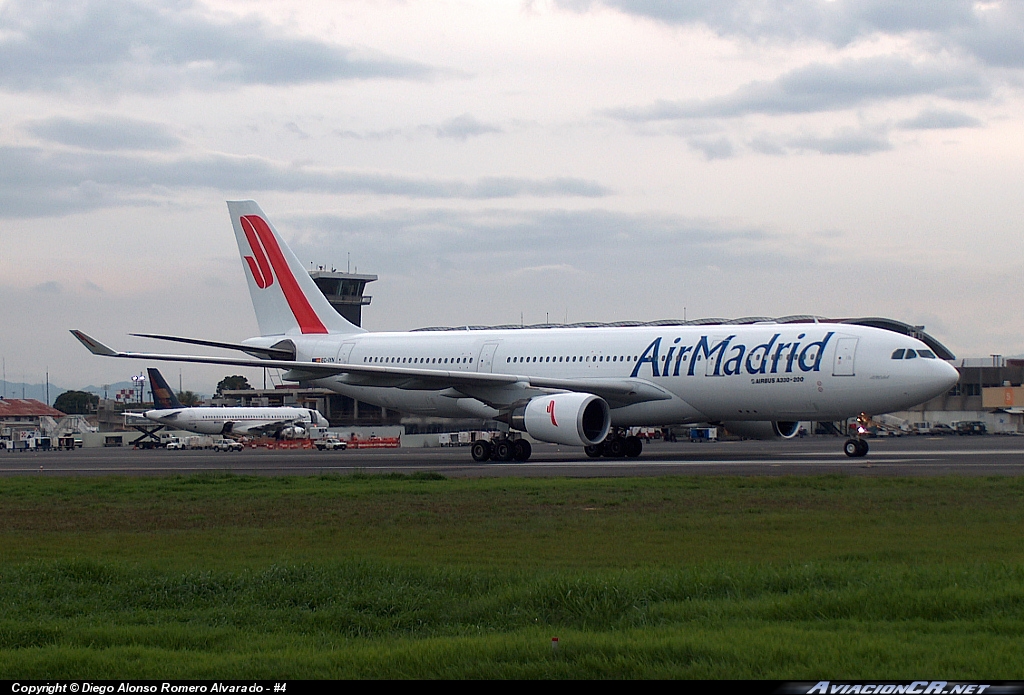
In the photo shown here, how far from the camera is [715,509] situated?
1670 centimetres

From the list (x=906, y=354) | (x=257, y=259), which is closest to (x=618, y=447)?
(x=906, y=354)

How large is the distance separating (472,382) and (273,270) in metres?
12.9

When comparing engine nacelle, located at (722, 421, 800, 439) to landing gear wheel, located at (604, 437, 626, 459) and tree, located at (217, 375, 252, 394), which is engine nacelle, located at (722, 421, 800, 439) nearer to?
landing gear wheel, located at (604, 437, 626, 459)

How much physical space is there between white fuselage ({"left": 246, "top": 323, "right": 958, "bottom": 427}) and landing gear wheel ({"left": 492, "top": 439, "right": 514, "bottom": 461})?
4.82ft

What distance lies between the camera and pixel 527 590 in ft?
30.3

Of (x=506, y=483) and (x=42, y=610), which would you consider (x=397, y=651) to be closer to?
(x=42, y=610)

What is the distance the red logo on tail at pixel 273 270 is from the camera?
4338 cm

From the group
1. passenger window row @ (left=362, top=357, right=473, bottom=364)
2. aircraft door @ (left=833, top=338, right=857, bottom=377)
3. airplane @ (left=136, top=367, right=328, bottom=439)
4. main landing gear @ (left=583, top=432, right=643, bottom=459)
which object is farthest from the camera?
airplane @ (left=136, top=367, right=328, bottom=439)

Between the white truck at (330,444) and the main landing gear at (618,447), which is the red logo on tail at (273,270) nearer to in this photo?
the main landing gear at (618,447)

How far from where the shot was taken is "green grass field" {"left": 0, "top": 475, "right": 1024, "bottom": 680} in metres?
6.95

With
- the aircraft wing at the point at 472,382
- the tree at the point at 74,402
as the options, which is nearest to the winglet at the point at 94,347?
the aircraft wing at the point at 472,382

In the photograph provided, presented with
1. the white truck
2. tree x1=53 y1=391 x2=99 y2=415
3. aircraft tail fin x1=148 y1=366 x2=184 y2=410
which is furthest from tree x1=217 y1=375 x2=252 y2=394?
the white truck

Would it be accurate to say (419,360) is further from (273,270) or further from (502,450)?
(273,270)

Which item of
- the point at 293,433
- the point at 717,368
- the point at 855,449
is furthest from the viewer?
the point at 293,433
